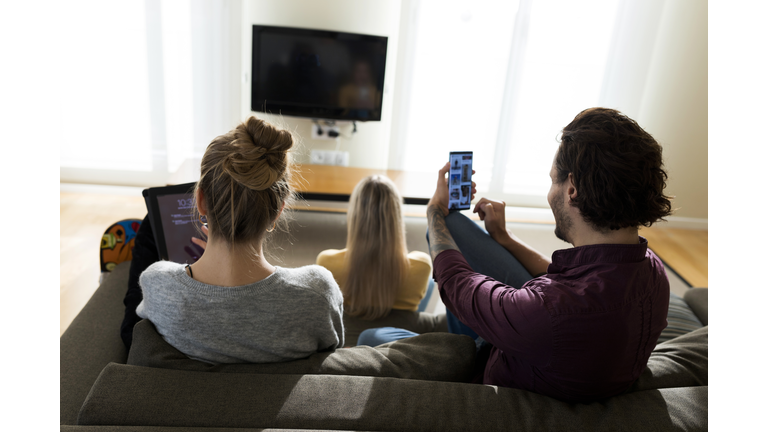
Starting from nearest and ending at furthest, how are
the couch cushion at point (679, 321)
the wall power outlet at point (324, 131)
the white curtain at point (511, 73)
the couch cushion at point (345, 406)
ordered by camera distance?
the couch cushion at point (345, 406) < the couch cushion at point (679, 321) < the white curtain at point (511, 73) < the wall power outlet at point (324, 131)

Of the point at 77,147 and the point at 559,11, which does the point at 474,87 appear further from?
the point at 77,147

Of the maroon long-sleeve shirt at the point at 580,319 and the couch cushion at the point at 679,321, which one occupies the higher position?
the maroon long-sleeve shirt at the point at 580,319

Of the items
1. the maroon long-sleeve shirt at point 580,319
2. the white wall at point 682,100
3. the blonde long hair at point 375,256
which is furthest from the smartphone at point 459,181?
the white wall at point 682,100

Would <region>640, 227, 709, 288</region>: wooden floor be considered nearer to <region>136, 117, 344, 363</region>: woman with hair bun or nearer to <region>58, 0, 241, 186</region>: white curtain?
<region>136, 117, 344, 363</region>: woman with hair bun

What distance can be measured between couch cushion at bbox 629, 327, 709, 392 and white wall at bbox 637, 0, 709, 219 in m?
3.19

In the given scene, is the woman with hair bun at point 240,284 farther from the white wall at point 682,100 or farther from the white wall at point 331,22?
the white wall at point 682,100

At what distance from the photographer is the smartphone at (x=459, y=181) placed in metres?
1.55

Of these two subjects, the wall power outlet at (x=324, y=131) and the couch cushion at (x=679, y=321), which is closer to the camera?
the couch cushion at (x=679, y=321)

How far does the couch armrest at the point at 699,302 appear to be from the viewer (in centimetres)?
185

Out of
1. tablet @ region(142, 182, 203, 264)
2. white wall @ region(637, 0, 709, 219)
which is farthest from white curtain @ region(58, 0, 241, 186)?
white wall @ region(637, 0, 709, 219)

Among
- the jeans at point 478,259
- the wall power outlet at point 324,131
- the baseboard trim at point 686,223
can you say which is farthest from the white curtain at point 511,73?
the jeans at point 478,259

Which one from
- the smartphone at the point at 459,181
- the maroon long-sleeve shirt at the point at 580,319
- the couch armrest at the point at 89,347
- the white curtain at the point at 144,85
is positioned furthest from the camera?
the white curtain at the point at 144,85

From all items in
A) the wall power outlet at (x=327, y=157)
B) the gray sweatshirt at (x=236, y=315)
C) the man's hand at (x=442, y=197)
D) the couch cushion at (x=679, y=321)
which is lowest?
the couch cushion at (x=679, y=321)

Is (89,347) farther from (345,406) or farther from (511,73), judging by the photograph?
(511,73)
